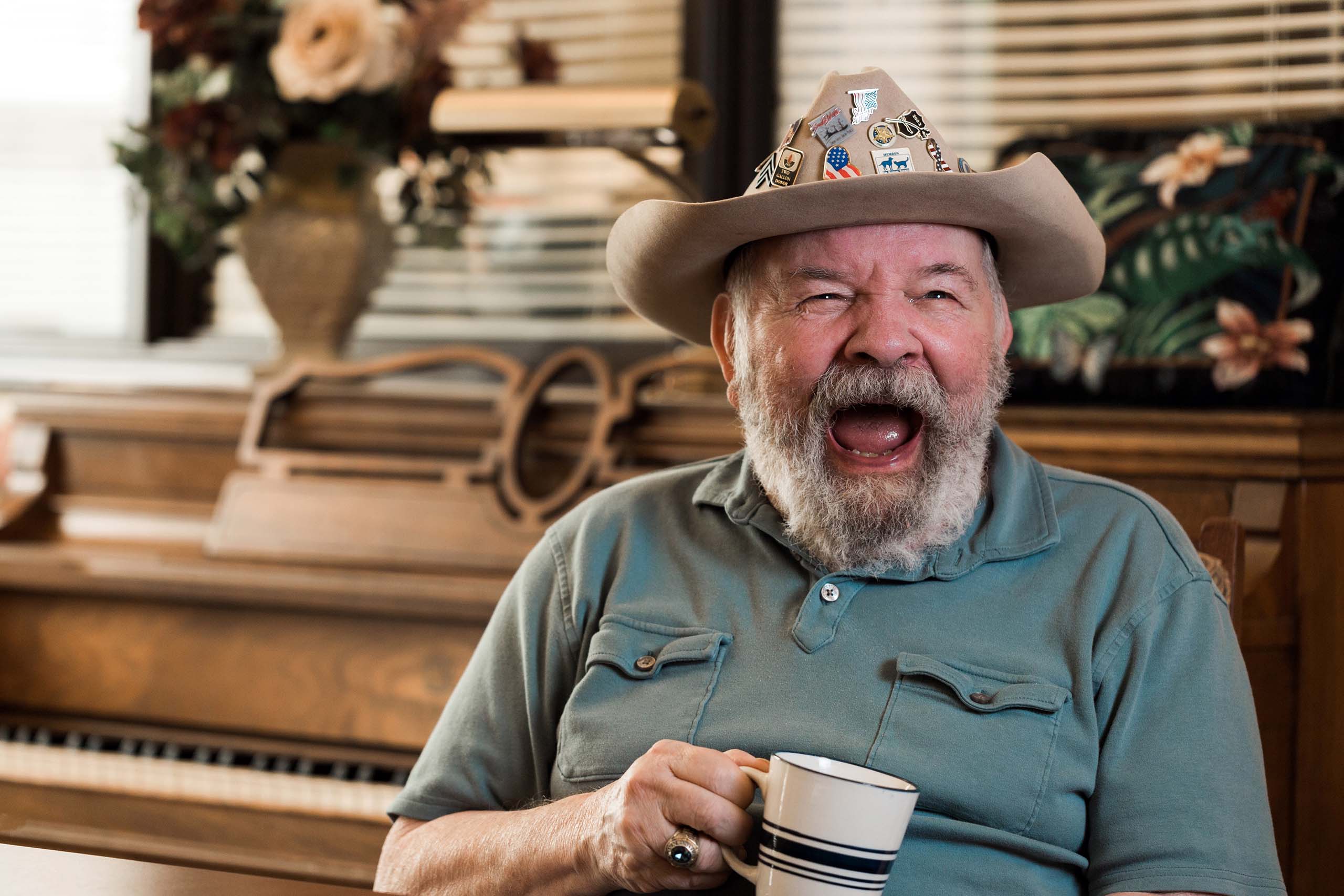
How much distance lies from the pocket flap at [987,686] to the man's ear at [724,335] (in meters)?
→ 0.41

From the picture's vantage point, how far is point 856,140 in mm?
1426

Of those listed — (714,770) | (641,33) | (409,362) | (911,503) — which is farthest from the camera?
(641,33)

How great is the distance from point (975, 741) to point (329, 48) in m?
1.86

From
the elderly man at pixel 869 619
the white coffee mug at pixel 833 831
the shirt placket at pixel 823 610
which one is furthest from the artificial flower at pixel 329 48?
the white coffee mug at pixel 833 831

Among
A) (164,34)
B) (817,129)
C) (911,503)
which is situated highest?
(164,34)

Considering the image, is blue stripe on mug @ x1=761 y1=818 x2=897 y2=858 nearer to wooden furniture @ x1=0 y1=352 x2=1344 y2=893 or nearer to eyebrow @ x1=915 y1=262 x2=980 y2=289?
eyebrow @ x1=915 y1=262 x2=980 y2=289

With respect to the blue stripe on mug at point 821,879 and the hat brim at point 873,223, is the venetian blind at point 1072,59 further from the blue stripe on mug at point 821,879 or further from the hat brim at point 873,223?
the blue stripe on mug at point 821,879

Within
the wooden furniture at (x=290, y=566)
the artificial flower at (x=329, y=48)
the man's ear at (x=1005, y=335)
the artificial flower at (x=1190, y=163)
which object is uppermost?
the artificial flower at (x=329, y=48)

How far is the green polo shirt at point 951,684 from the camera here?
124 cm

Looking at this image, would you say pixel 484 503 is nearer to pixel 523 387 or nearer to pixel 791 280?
pixel 523 387

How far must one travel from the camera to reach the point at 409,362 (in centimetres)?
246

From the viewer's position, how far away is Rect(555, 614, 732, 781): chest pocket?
135 cm

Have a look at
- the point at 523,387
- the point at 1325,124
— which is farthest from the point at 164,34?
the point at 1325,124

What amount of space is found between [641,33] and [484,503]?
1.26m
